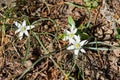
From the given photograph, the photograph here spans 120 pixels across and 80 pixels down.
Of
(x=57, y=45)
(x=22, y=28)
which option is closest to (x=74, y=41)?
(x=57, y=45)

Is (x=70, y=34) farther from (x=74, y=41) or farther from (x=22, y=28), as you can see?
(x=22, y=28)

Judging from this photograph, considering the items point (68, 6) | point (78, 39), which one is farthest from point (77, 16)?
point (78, 39)

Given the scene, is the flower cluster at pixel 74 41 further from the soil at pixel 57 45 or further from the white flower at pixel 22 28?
the white flower at pixel 22 28

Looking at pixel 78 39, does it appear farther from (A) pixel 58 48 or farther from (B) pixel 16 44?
(B) pixel 16 44

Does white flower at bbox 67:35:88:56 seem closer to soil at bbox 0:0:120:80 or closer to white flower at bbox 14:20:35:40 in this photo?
soil at bbox 0:0:120:80

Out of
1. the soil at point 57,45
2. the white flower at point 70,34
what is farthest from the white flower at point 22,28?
the white flower at point 70,34

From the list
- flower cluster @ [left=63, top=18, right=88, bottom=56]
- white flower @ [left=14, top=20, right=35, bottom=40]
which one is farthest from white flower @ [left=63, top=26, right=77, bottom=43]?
white flower @ [left=14, top=20, right=35, bottom=40]
